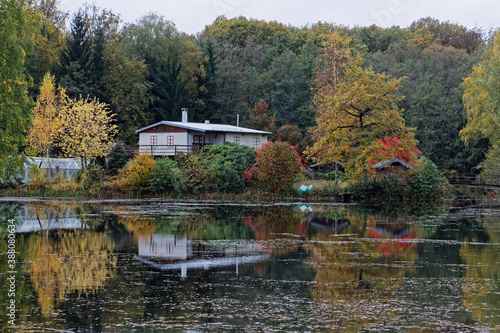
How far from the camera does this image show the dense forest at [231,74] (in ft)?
216

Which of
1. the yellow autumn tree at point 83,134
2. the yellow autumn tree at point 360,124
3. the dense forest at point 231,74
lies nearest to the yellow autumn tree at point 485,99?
the dense forest at point 231,74

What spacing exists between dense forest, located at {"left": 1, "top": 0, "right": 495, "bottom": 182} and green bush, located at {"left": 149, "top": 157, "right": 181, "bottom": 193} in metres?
11.6

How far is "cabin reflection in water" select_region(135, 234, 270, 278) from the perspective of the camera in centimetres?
1891

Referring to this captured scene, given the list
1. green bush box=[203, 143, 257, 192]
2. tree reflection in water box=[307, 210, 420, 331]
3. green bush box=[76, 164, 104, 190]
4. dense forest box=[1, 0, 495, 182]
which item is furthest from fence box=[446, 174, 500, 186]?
tree reflection in water box=[307, 210, 420, 331]

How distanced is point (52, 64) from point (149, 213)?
36.9 metres

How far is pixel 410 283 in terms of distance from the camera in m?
16.4

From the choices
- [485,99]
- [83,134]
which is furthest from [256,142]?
[485,99]

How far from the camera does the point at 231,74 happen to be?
81438 millimetres

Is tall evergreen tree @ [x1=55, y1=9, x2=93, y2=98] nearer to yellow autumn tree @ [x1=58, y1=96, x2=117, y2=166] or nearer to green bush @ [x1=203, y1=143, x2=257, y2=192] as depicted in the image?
yellow autumn tree @ [x1=58, y1=96, x2=117, y2=166]

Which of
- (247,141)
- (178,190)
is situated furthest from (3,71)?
(247,141)

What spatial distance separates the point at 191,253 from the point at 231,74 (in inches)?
2459

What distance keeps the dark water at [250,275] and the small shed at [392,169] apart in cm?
1568

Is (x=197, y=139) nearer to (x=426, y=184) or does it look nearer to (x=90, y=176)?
(x=90, y=176)

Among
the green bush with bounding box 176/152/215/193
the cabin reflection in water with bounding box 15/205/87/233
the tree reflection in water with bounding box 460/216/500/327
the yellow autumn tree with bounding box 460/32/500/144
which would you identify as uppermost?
the yellow autumn tree with bounding box 460/32/500/144
